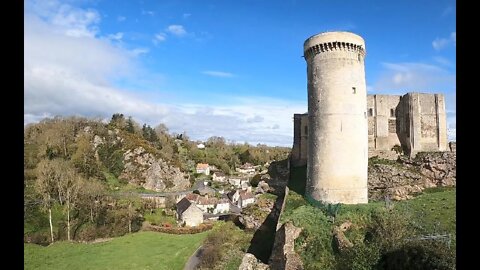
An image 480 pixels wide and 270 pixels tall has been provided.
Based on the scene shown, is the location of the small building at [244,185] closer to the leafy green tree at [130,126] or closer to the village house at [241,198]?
the village house at [241,198]

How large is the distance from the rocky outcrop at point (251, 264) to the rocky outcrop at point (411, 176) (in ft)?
25.2

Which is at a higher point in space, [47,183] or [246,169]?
[47,183]

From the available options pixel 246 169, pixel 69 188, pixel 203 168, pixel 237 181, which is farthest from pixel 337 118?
pixel 246 169

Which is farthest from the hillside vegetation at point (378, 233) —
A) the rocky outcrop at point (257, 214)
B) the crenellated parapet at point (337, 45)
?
the crenellated parapet at point (337, 45)

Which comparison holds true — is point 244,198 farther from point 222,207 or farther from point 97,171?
point 97,171

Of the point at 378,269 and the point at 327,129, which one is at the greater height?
the point at 327,129

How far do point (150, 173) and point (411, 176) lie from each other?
43535mm

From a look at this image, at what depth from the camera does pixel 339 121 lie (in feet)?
66.9

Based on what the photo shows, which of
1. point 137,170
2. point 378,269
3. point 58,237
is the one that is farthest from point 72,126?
point 378,269

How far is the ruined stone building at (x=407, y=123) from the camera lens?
24875 mm

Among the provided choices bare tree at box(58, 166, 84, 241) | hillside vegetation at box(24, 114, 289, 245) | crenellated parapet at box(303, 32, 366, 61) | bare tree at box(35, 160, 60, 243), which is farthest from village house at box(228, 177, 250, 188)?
crenellated parapet at box(303, 32, 366, 61)
